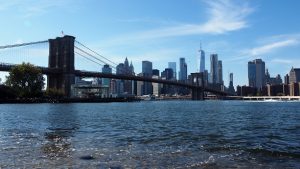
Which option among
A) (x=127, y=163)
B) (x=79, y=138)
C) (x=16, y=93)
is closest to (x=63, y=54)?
(x=16, y=93)

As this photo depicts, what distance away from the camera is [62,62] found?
13262 cm

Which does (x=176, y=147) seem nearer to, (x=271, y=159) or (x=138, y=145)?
(x=138, y=145)

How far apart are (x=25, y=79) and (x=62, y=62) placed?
21.2 m

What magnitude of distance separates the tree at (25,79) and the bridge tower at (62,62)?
1170 cm

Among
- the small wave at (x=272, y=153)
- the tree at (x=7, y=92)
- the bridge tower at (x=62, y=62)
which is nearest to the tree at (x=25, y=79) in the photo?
the tree at (x=7, y=92)

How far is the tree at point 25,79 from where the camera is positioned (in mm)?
112000

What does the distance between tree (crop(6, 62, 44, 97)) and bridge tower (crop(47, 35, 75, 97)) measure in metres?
11.7

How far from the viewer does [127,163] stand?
13648 mm

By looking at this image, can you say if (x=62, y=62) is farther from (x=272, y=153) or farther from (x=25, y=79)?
(x=272, y=153)

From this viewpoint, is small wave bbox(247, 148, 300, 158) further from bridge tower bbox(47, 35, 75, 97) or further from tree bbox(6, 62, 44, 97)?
bridge tower bbox(47, 35, 75, 97)

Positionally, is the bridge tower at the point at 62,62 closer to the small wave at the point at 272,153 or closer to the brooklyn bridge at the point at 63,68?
the brooklyn bridge at the point at 63,68

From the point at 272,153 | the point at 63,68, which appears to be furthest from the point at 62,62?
the point at 272,153

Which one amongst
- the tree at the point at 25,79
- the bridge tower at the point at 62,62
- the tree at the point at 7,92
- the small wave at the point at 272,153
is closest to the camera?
the small wave at the point at 272,153

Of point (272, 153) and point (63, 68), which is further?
point (63, 68)
